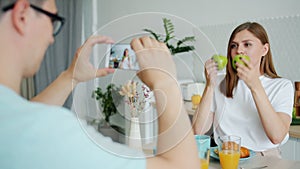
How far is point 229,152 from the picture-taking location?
0.89 m

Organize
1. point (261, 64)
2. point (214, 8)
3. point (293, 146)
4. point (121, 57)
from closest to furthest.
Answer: point (121, 57), point (261, 64), point (293, 146), point (214, 8)

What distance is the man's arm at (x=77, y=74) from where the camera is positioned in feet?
1.84

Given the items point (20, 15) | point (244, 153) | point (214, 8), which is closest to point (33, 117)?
point (20, 15)

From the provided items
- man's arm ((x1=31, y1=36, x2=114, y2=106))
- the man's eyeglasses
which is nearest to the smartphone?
man's arm ((x1=31, y1=36, x2=114, y2=106))

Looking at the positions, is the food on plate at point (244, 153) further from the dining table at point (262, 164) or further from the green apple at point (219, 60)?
the green apple at point (219, 60)

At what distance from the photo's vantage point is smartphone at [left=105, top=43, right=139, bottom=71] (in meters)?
0.50

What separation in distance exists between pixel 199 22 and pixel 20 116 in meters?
2.31

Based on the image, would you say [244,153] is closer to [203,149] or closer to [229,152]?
[229,152]

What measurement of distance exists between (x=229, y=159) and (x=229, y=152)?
0.02 metres

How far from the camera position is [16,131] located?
372 mm

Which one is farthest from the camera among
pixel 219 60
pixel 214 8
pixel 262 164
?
pixel 214 8

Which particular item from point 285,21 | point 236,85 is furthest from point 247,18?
point 236,85

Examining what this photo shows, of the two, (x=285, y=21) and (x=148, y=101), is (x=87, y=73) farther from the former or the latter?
(x=285, y=21)

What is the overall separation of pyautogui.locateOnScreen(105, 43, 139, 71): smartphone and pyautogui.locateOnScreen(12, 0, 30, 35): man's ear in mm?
163
